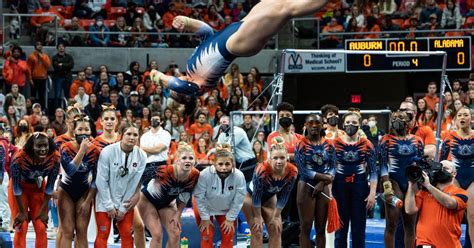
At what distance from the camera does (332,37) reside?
20.8 metres

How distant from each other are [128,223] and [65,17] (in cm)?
1135

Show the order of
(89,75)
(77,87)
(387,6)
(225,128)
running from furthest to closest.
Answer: (387,6), (89,75), (77,87), (225,128)

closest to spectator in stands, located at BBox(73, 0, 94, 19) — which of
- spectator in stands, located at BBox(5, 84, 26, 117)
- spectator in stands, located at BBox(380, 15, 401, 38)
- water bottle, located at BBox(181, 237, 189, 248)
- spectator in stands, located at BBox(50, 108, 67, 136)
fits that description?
spectator in stands, located at BBox(5, 84, 26, 117)

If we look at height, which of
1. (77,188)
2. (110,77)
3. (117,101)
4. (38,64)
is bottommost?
(77,188)

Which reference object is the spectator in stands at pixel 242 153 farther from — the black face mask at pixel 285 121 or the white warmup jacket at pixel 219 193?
the white warmup jacket at pixel 219 193

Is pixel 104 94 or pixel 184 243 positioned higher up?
pixel 104 94

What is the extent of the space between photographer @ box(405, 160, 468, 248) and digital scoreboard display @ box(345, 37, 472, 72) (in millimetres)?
6290

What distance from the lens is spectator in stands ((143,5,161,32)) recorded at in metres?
21.2

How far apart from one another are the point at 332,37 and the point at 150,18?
3.95 metres

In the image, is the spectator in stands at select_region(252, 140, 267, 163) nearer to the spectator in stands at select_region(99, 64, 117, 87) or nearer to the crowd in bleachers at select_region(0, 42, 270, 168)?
the crowd in bleachers at select_region(0, 42, 270, 168)

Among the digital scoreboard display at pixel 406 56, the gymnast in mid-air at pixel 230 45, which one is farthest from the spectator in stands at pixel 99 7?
the gymnast in mid-air at pixel 230 45

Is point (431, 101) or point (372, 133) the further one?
point (431, 101)

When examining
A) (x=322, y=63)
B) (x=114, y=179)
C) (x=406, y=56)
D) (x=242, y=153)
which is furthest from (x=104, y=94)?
(x=114, y=179)

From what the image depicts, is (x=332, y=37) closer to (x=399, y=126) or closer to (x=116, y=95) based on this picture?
(x=116, y=95)
